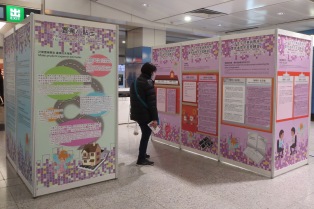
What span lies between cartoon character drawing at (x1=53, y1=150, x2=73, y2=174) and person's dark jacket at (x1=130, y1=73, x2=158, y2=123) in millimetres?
1308

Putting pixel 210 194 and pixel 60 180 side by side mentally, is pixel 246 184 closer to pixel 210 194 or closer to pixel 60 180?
pixel 210 194

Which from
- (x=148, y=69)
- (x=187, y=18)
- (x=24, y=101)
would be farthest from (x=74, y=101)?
(x=187, y=18)

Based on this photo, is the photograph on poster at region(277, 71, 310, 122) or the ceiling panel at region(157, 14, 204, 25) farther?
the ceiling panel at region(157, 14, 204, 25)

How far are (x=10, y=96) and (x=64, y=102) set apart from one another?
5.17 ft

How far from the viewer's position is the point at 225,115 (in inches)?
179

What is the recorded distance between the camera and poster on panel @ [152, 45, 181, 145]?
5543 millimetres

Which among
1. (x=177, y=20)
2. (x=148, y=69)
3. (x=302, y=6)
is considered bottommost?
(x=148, y=69)

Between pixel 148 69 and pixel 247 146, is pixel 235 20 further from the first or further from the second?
pixel 247 146

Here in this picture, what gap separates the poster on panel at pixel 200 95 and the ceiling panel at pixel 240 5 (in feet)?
8.11

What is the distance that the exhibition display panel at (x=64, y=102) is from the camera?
10.6 ft

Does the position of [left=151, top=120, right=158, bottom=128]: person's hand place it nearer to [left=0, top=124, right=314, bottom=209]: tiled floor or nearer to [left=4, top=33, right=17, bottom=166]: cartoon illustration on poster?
[left=0, top=124, right=314, bottom=209]: tiled floor

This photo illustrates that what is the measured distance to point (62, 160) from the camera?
3404 mm

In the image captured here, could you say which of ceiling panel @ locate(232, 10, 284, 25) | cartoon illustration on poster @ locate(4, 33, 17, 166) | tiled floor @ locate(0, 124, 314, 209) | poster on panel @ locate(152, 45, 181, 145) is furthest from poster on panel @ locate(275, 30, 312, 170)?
cartoon illustration on poster @ locate(4, 33, 17, 166)

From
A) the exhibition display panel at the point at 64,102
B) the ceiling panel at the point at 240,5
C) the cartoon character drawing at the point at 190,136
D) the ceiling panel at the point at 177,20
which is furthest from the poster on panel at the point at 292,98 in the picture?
the ceiling panel at the point at 177,20
